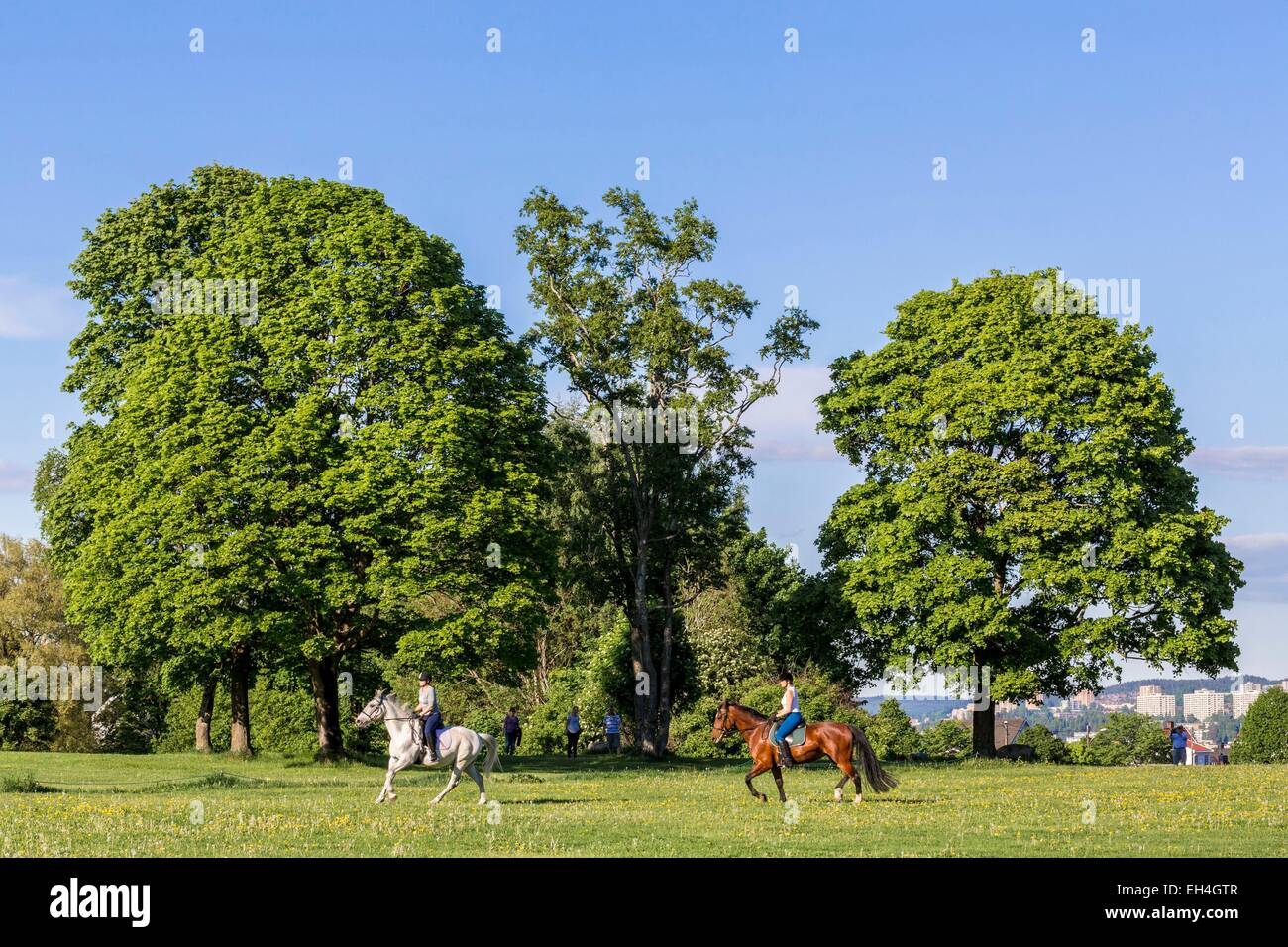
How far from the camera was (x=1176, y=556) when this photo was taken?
51.5 meters

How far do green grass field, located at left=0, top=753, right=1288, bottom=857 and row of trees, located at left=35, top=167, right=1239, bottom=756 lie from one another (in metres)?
7.85

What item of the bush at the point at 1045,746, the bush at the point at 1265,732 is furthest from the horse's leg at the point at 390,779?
the bush at the point at 1265,732

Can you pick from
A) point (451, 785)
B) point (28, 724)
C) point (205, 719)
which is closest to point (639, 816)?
point (451, 785)

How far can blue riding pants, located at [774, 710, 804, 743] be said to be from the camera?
97.5ft

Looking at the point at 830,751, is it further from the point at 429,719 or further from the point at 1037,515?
the point at 1037,515

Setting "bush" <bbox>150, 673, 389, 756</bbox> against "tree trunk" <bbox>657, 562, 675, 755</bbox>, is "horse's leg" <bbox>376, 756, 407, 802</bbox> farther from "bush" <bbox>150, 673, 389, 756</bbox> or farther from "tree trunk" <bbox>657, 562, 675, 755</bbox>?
"bush" <bbox>150, 673, 389, 756</bbox>

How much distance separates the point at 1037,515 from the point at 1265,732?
96.0ft

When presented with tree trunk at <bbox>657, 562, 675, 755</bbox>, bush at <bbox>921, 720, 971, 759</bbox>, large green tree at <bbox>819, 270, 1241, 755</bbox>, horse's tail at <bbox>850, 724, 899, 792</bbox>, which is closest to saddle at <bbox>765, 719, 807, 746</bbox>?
horse's tail at <bbox>850, 724, 899, 792</bbox>

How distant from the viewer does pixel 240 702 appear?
55688 millimetres

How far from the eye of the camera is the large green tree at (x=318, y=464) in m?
46.8

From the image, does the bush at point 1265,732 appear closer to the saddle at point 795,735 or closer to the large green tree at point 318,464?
the large green tree at point 318,464
